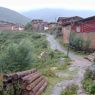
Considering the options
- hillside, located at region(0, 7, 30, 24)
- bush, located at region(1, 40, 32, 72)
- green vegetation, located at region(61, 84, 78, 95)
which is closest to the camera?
green vegetation, located at region(61, 84, 78, 95)

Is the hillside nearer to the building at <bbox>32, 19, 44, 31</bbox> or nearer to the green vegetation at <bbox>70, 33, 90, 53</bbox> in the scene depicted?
the building at <bbox>32, 19, 44, 31</bbox>

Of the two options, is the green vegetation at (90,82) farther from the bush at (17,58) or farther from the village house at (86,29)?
the village house at (86,29)

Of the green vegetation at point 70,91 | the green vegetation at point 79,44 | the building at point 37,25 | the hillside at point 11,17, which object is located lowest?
the green vegetation at point 70,91

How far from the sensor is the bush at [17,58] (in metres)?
22.3

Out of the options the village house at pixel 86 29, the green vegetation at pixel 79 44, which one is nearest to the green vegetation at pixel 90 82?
the village house at pixel 86 29

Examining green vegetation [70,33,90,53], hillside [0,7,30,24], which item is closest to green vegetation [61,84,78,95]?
green vegetation [70,33,90,53]

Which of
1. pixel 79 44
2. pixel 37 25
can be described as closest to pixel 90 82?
pixel 79 44

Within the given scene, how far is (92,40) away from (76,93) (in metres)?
20.2

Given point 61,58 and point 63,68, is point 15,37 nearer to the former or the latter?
point 61,58

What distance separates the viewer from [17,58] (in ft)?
73.9

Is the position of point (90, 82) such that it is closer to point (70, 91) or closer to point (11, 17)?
point (70, 91)

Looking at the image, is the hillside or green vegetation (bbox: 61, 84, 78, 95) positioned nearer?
green vegetation (bbox: 61, 84, 78, 95)

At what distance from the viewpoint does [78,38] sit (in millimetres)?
34812

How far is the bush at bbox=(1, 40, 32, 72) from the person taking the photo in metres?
22.3
